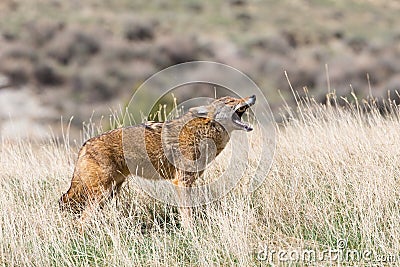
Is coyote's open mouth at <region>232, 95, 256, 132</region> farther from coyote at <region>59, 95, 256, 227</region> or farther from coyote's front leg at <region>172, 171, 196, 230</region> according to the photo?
coyote's front leg at <region>172, 171, 196, 230</region>

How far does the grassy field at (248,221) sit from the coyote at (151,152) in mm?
240

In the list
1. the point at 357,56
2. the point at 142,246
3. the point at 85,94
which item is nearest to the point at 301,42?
the point at 357,56

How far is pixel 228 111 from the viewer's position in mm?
5570

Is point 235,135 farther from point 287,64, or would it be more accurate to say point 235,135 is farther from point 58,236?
point 287,64

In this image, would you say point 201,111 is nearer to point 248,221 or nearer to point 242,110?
point 242,110

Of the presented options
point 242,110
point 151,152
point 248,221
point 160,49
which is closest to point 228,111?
point 242,110

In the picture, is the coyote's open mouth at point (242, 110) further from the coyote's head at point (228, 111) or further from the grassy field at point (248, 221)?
the grassy field at point (248, 221)

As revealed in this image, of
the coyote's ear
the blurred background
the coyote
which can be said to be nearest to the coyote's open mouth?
the coyote

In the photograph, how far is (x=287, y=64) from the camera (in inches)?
1096

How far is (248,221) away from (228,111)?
1233 millimetres

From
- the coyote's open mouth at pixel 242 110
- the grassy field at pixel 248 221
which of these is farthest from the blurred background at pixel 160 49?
the coyote's open mouth at pixel 242 110

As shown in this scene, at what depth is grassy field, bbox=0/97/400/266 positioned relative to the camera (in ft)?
15.1

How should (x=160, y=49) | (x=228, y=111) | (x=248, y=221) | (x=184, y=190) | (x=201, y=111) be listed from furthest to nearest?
1. (x=160, y=49)
2. (x=201, y=111)
3. (x=228, y=111)
4. (x=184, y=190)
5. (x=248, y=221)

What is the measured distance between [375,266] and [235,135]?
9.70ft
